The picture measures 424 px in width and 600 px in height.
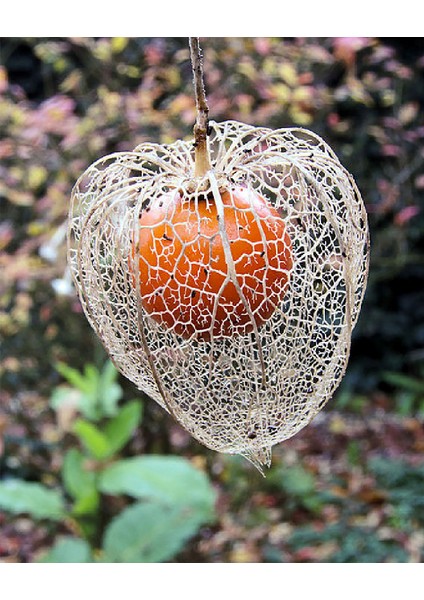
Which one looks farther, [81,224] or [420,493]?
[420,493]

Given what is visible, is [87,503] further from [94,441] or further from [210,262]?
[210,262]

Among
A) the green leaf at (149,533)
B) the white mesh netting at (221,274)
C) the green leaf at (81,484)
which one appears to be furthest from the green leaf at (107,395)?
the white mesh netting at (221,274)

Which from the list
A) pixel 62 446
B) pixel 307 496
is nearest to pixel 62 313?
pixel 62 446

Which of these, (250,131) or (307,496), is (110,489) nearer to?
(307,496)

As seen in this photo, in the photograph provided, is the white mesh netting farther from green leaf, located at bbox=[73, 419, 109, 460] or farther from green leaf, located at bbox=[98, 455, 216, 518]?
green leaf, located at bbox=[73, 419, 109, 460]

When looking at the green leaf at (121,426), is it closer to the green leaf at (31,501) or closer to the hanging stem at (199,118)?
the green leaf at (31,501)

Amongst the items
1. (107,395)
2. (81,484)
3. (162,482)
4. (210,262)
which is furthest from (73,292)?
(210,262)
